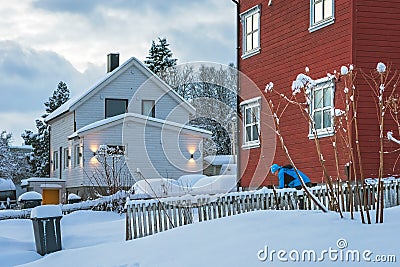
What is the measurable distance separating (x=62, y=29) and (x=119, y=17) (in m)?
2.43

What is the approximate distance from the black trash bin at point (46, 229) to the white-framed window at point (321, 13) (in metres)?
8.25

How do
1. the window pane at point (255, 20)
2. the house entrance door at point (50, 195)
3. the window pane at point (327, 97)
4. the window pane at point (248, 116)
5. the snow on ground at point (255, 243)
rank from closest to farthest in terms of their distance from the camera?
the snow on ground at point (255, 243)
the window pane at point (327, 97)
the window pane at point (255, 20)
the window pane at point (248, 116)
the house entrance door at point (50, 195)

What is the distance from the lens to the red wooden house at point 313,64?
14.7 m

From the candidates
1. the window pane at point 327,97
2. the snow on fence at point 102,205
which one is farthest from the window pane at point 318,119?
the snow on fence at point 102,205

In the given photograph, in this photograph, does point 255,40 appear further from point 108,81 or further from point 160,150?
point 108,81

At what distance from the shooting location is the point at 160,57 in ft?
201

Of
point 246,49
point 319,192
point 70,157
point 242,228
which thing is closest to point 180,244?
point 242,228

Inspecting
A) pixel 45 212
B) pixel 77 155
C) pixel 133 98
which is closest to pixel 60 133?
pixel 77 155

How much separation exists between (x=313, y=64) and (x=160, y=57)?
45.7m

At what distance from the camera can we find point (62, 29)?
84.8 ft

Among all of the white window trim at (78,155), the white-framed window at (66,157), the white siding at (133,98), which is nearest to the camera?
the white window trim at (78,155)

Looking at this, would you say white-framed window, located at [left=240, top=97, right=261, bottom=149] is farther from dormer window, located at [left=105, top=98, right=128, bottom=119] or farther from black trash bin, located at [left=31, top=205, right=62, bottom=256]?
dormer window, located at [left=105, top=98, right=128, bottom=119]

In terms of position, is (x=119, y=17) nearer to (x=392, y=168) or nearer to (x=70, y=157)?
(x=70, y=157)

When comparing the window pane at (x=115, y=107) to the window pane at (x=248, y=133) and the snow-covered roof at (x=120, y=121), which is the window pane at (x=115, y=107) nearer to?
the snow-covered roof at (x=120, y=121)
